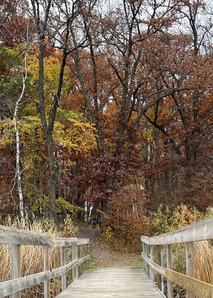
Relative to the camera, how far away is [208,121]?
84.3ft

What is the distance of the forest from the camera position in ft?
60.5

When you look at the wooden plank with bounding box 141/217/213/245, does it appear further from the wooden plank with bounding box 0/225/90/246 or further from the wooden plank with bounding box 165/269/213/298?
the wooden plank with bounding box 0/225/90/246

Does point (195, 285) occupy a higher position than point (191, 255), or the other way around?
point (191, 255)

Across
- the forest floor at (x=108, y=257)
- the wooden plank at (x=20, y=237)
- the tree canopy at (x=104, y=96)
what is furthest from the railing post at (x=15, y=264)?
the tree canopy at (x=104, y=96)

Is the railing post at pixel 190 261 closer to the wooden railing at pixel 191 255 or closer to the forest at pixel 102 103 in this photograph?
the wooden railing at pixel 191 255

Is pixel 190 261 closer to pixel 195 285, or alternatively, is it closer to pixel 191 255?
pixel 191 255

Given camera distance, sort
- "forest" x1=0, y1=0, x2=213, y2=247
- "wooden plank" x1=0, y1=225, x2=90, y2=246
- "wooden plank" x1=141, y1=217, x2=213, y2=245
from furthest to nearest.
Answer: "forest" x1=0, y1=0, x2=213, y2=247 → "wooden plank" x1=0, y1=225, x2=90, y2=246 → "wooden plank" x1=141, y1=217, x2=213, y2=245

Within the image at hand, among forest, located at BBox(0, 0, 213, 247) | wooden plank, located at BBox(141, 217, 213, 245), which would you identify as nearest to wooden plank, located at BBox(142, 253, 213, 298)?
wooden plank, located at BBox(141, 217, 213, 245)

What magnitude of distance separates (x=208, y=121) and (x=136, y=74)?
638 cm

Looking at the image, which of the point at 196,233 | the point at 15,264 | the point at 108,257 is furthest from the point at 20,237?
the point at 108,257

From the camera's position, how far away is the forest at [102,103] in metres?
18.4

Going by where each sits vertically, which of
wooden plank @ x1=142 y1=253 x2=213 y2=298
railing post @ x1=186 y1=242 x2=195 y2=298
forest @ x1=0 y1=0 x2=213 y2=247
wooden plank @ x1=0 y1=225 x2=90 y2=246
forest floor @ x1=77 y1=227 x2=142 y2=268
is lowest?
forest floor @ x1=77 y1=227 x2=142 y2=268

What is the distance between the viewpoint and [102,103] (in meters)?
23.3

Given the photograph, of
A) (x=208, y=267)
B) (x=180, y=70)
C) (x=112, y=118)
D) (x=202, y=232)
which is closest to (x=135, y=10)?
(x=180, y=70)
